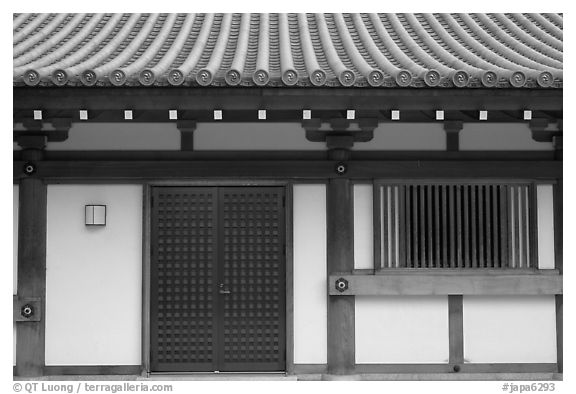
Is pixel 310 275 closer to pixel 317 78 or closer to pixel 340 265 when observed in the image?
pixel 340 265

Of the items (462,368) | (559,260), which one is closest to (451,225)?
(559,260)

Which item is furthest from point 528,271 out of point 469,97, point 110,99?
point 110,99

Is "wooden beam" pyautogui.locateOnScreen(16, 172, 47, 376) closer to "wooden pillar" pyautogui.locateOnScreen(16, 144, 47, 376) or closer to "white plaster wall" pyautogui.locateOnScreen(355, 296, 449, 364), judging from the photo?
"wooden pillar" pyautogui.locateOnScreen(16, 144, 47, 376)

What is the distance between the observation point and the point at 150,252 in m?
7.13

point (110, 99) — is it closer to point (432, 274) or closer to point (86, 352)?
point (86, 352)

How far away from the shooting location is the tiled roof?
5.81m

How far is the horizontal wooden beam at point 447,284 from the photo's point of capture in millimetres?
6957

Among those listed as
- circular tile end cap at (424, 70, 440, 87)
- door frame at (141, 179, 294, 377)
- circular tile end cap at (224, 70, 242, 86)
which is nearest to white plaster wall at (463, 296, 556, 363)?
door frame at (141, 179, 294, 377)

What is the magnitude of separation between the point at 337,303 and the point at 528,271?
1.99 metres

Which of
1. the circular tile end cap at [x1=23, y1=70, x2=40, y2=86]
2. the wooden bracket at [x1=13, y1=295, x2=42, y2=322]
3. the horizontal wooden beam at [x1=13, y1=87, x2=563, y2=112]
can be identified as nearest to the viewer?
the circular tile end cap at [x1=23, y1=70, x2=40, y2=86]

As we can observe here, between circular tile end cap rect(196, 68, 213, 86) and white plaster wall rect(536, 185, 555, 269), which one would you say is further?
white plaster wall rect(536, 185, 555, 269)

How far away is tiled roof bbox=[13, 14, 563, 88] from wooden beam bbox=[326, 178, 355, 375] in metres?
1.31

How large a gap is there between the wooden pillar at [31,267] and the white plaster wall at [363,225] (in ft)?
10.4

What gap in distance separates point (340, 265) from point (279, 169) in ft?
3.73
